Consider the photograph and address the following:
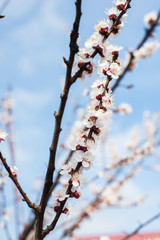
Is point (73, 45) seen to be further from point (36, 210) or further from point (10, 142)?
point (10, 142)

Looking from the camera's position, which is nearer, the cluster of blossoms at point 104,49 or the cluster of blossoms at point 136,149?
the cluster of blossoms at point 104,49

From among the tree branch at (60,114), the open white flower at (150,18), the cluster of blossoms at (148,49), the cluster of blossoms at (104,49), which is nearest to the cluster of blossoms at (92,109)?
the cluster of blossoms at (104,49)

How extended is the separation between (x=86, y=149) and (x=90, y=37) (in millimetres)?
605

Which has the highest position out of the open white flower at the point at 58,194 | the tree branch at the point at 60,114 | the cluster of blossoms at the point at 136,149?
the cluster of blossoms at the point at 136,149

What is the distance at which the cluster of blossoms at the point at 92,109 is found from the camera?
1383mm

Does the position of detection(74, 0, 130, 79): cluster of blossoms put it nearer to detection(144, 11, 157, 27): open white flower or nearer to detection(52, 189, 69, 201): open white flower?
detection(52, 189, 69, 201): open white flower

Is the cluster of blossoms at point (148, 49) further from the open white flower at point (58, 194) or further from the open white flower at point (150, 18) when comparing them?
the open white flower at point (58, 194)

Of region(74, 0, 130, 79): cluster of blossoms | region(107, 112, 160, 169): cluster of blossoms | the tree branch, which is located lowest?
the tree branch

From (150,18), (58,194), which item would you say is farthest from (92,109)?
(150,18)

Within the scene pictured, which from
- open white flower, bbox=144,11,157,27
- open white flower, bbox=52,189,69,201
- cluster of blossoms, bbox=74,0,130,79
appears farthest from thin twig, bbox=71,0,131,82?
open white flower, bbox=144,11,157,27

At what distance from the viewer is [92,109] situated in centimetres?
149

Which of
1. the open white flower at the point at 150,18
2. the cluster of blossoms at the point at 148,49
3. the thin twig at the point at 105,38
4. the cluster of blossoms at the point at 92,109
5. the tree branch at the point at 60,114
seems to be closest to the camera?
the tree branch at the point at 60,114

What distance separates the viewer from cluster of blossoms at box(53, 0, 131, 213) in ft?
4.54

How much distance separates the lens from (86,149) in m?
1.38
